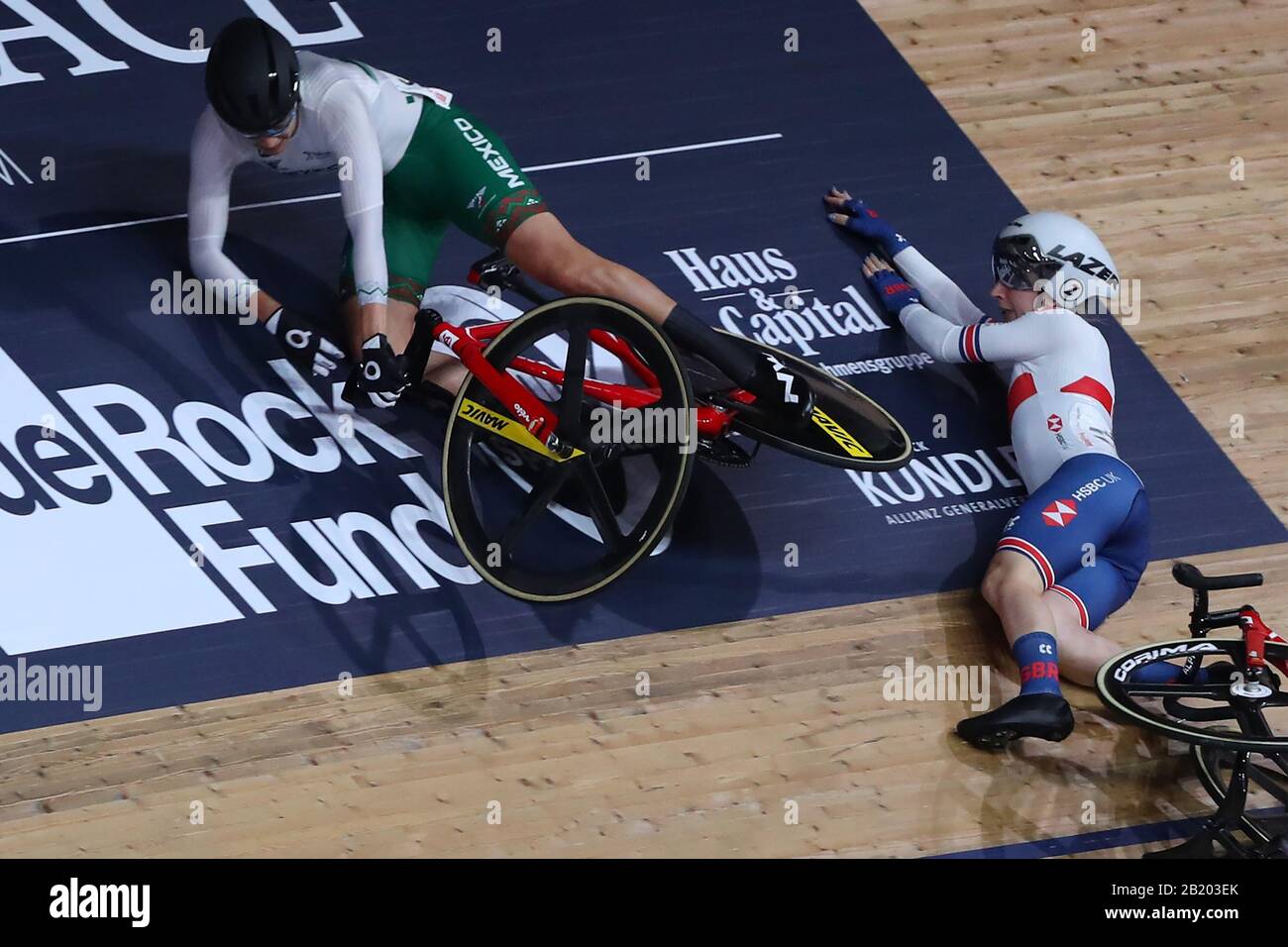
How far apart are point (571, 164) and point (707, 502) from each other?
4.54 feet

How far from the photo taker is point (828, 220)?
5867 mm

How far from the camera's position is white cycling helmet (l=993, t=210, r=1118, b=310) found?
205 inches

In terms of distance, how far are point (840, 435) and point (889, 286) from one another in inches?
36.1

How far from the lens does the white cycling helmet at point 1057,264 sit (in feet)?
17.1

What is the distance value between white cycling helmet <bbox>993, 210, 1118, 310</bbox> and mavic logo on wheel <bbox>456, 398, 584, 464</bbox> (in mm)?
1463

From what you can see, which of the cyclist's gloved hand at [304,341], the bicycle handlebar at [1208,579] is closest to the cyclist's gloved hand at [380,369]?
the cyclist's gloved hand at [304,341]

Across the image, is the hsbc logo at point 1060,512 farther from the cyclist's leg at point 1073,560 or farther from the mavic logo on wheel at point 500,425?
the mavic logo on wheel at point 500,425

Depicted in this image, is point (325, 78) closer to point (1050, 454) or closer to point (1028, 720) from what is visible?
point (1050, 454)

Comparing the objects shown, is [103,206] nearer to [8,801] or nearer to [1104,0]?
[8,801]

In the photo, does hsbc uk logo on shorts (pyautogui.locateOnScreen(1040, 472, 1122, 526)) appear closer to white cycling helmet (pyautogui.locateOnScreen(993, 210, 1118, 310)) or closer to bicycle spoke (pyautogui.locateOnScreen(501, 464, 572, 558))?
white cycling helmet (pyautogui.locateOnScreen(993, 210, 1118, 310))

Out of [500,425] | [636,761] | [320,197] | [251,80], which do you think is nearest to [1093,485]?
[636,761]

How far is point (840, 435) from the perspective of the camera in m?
4.83

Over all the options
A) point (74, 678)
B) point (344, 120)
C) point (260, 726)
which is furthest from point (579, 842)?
point (344, 120)

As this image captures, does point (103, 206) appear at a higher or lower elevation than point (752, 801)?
higher
